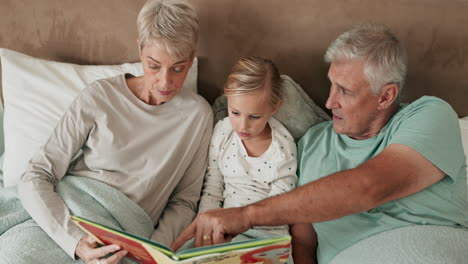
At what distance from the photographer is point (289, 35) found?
1.82 meters

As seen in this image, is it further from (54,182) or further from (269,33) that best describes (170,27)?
(54,182)

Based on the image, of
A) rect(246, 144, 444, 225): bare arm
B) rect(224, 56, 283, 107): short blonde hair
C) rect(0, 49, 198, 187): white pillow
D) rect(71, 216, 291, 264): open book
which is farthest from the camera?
rect(0, 49, 198, 187): white pillow

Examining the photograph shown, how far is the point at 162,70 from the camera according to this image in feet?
5.05

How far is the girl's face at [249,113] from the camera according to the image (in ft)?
5.10

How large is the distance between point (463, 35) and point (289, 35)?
69 cm

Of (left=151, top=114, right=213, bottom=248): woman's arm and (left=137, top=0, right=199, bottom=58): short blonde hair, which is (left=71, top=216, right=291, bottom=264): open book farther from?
(left=137, top=0, right=199, bottom=58): short blonde hair

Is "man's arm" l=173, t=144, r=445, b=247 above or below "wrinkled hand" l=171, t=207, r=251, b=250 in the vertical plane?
above

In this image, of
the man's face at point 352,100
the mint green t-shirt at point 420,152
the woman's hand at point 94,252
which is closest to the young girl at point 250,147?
the mint green t-shirt at point 420,152

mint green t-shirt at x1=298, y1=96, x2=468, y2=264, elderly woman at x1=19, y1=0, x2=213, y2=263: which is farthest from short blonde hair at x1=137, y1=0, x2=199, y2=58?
mint green t-shirt at x1=298, y1=96, x2=468, y2=264

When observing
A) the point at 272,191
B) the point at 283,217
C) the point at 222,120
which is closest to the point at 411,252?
the point at 283,217

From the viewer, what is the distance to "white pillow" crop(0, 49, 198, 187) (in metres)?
1.80

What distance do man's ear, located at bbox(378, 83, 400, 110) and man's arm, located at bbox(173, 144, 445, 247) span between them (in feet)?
0.67

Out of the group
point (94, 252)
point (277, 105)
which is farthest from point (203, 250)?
point (277, 105)

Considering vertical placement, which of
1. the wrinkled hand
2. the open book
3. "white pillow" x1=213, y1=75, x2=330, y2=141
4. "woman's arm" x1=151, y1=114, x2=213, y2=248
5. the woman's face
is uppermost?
the woman's face
